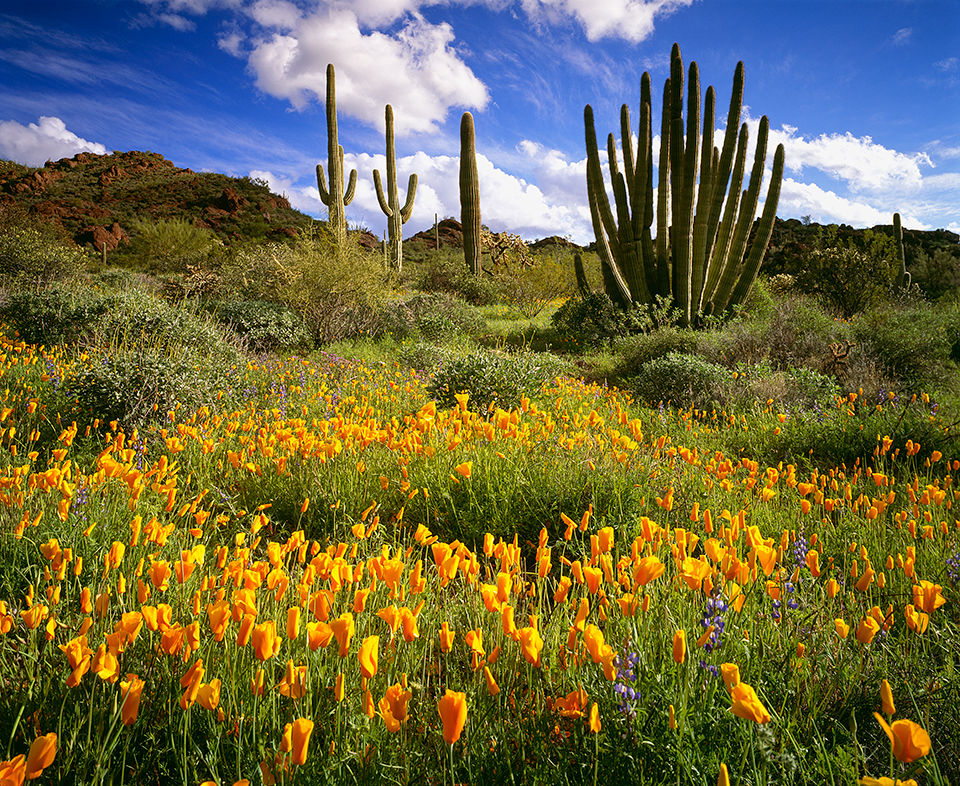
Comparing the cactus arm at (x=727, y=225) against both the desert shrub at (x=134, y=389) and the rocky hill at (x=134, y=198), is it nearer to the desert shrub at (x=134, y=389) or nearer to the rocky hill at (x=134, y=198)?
the desert shrub at (x=134, y=389)

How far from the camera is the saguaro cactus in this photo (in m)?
15.9

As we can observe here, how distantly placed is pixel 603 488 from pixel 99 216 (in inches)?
1772

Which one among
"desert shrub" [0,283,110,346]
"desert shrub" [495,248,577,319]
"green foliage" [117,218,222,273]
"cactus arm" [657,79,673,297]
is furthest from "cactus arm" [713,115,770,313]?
"green foliage" [117,218,222,273]

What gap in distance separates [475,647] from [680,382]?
5.82m

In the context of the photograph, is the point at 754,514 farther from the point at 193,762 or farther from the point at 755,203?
the point at 755,203

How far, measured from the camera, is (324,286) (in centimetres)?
1098

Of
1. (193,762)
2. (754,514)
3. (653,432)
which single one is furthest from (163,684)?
(653,432)

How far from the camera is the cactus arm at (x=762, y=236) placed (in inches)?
410

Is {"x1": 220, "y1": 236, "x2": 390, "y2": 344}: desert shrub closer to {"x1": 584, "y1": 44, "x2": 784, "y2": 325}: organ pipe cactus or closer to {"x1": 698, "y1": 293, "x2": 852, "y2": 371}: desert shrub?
{"x1": 584, "y1": 44, "x2": 784, "y2": 325}: organ pipe cactus

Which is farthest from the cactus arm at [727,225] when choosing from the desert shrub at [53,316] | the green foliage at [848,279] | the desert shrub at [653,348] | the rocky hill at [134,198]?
the rocky hill at [134,198]

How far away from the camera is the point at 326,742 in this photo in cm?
110

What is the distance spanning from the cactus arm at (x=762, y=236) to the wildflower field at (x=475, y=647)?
9.20 metres

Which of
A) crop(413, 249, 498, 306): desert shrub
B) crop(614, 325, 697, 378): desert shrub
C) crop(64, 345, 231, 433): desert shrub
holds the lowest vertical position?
crop(64, 345, 231, 433): desert shrub

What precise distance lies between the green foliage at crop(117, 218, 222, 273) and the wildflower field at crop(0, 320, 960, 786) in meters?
23.1
